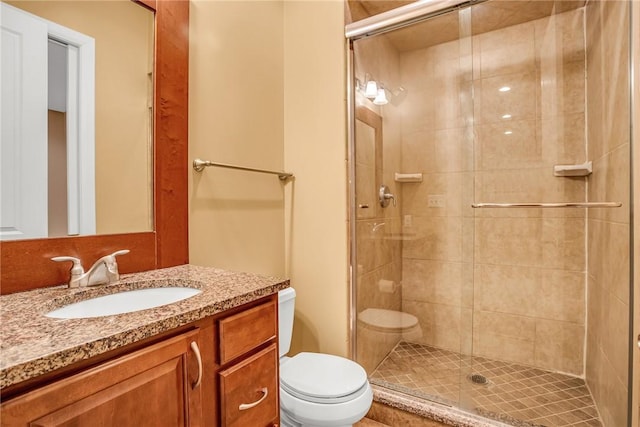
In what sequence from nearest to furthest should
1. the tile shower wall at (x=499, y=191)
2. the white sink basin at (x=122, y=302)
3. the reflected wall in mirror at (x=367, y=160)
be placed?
the white sink basin at (x=122, y=302), the reflected wall in mirror at (x=367, y=160), the tile shower wall at (x=499, y=191)

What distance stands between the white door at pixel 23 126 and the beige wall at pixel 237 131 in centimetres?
51

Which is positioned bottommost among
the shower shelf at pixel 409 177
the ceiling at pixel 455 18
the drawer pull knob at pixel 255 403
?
the drawer pull knob at pixel 255 403

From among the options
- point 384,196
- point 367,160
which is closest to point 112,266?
point 367,160

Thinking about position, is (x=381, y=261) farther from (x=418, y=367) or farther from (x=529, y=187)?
(x=529, y=187)

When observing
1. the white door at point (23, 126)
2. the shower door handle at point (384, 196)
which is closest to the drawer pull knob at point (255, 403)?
the white door at point (23, 126)

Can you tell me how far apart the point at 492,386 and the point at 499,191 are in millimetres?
1244

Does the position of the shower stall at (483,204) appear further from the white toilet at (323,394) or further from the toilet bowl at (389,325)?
the white toilet at (323,394)

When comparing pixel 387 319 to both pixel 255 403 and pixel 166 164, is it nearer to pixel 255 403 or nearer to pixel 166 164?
pixel 255 403

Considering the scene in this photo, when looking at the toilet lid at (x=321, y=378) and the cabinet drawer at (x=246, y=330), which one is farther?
the toilet lid at (x=321, y=378)

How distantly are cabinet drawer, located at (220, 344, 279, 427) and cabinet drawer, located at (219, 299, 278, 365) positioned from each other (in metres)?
0.04

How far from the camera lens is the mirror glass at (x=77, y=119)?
0.91m

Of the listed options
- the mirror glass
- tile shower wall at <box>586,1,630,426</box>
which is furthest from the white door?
tile shower wall at <box>586,1,630,426</box>

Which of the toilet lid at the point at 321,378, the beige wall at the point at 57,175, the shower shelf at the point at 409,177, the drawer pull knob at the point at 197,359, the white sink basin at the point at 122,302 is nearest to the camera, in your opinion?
the drawer pull knob at the point at 197,359

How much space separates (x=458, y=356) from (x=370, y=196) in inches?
48.9
